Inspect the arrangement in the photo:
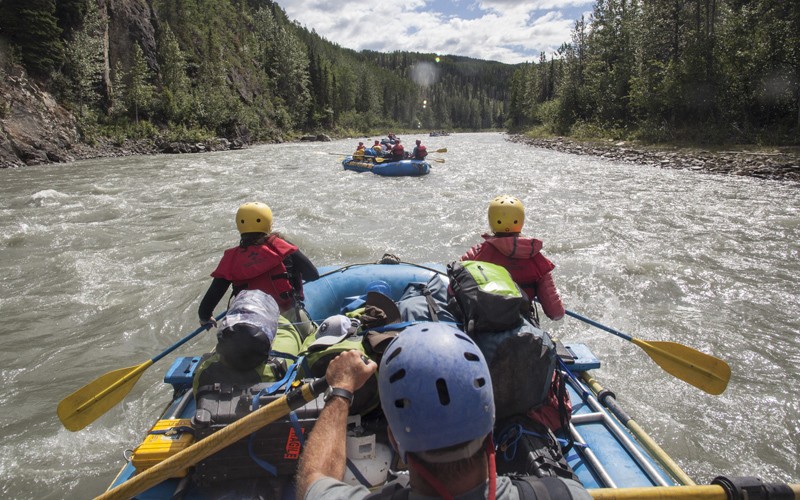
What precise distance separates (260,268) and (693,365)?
11.1 feet

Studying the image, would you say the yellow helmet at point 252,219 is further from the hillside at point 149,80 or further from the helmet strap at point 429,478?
the hillside at point 149,80

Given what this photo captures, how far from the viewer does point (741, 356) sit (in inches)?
194

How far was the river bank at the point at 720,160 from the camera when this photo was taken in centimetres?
1526

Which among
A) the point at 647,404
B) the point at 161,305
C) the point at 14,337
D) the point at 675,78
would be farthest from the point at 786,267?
the point at 675,78

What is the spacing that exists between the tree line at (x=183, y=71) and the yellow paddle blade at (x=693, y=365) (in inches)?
1172

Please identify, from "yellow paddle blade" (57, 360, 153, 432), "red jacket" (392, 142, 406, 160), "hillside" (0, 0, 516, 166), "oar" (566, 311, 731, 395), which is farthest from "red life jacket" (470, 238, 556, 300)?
"hillside" (0, 0, 516, 166)

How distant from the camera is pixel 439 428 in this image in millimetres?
1235

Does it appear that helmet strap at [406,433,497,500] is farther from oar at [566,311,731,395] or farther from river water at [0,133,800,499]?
river water at [0,133,800,499]

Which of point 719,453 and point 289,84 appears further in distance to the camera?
point 289,84

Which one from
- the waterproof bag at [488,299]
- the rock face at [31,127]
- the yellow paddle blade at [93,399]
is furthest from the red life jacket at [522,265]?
the rock face at [31,127]

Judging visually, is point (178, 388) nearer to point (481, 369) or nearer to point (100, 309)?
point (481, 369)

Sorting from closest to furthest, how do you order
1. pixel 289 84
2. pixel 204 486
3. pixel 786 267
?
pixel 204 486
pixel 786 267
pixel 289 84

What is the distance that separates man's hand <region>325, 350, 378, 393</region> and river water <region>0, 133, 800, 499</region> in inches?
108

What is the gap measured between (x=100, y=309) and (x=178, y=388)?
404cm
